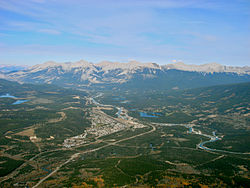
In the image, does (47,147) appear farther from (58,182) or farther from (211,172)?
(211,172)

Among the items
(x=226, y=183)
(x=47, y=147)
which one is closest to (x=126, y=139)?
(x=47, y=147)

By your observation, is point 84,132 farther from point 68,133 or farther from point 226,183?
point 226,183

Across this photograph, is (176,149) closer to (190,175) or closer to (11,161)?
(190,175)

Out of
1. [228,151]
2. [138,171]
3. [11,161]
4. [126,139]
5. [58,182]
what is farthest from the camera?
[126,139]

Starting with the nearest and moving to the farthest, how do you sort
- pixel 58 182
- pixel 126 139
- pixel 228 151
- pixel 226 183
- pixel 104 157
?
Answer: pixel 226 183 → pixel 58 182 → pixel 104 157 → pixel 228 151 → pixel 126 139

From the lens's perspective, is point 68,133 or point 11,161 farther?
point 68,133

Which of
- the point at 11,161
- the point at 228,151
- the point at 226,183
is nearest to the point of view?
the point at 226,183

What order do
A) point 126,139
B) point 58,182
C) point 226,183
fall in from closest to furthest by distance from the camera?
point 226,183
point 58,182
point 126,139

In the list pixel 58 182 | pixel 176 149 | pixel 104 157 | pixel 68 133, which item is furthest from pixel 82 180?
pixel 68 133

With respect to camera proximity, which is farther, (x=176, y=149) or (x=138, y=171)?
(x=176, y=149)
